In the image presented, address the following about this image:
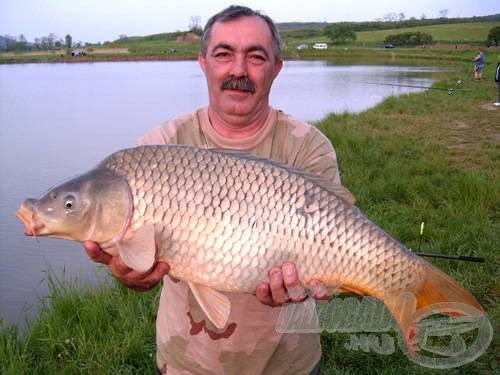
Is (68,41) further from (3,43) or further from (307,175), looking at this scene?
(307,175)

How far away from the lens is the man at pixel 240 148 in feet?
4.71

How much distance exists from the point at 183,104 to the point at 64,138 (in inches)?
133

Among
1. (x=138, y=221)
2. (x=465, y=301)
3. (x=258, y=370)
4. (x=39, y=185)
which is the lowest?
(x=39, y=185)

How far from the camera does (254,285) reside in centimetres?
129

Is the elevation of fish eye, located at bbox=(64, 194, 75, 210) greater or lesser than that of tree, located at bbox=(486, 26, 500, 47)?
lesser

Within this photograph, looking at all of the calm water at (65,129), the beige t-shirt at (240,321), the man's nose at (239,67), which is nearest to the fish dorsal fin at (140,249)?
the beige t-shirt at (240,321)

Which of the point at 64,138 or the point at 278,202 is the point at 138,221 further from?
the point at 64,138

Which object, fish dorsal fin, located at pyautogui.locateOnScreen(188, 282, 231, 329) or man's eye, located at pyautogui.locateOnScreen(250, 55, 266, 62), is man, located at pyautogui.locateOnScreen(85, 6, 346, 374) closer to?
man's eye, located at pyautogui.locateOnScreen(250, 55, 266, 62)

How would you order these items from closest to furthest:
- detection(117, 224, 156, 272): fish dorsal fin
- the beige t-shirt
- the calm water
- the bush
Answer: detection(117, 224, 156, 272): fish dorsal fin → the beige t-shirt → the calm water → the bush

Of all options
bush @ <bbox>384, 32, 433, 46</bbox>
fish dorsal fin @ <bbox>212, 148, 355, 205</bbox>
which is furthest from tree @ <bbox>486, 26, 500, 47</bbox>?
fish dorsal fin @ <bbox>212, 148, 355, 205</bbox>

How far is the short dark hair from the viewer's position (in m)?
1.52

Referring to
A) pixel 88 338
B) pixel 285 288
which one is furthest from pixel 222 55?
pixel 88 338

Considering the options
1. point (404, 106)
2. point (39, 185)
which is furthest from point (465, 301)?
point (404, 106)

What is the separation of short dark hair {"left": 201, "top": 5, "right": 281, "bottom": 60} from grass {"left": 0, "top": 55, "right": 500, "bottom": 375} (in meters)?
1.27
